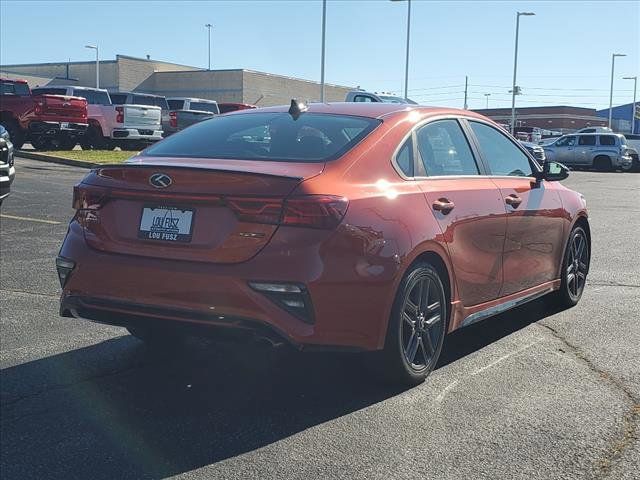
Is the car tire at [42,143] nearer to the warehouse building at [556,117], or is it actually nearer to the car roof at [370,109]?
the car roof at [370,109]

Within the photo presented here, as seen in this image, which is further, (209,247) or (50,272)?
(50,272)

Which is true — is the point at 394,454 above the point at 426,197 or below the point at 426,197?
below

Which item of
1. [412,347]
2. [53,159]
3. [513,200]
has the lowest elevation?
[412,347]

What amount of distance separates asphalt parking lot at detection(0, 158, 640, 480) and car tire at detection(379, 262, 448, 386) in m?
0.13

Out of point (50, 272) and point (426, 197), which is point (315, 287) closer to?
point (426, 197)

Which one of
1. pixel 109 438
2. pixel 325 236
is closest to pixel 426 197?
pixel 325 236

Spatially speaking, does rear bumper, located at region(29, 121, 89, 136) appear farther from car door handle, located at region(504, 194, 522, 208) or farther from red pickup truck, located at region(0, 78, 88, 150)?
car door handle, located at region(504, 194, 522, 208)

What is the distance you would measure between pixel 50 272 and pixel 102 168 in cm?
349

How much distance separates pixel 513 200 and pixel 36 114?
18729mm

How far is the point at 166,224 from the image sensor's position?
165 inches

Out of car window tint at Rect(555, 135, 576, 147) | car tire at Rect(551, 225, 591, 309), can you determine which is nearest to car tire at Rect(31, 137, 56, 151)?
car tire at Rect(551, 225, 591, 309)

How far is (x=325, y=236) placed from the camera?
399cm

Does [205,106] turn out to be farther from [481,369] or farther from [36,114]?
[481,369]

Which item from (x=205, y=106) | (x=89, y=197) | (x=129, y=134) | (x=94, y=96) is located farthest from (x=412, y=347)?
(x=205, y=106)
